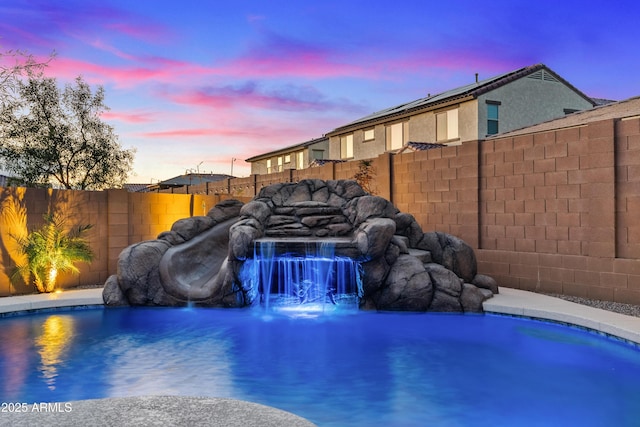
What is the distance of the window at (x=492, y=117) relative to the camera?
850 inches

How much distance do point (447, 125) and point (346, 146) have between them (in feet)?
24.4

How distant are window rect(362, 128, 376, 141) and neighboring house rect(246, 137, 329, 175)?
6.52m

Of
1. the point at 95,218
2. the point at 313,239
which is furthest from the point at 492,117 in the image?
the point at 95,218

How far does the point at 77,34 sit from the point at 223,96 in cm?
695

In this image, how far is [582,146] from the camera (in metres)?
10.5

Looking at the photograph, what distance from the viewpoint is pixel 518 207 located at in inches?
468

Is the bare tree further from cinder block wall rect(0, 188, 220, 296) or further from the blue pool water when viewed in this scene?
the blue pool water

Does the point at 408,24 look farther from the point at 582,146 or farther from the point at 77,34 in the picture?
the point at 77,34

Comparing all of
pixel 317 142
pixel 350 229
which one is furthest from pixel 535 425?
pixel 317 142

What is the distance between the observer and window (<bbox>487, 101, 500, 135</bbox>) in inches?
850

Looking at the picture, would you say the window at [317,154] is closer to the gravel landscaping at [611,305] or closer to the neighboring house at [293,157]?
the neighboring house at [293,157]

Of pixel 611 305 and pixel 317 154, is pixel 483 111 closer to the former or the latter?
pixel 611 305

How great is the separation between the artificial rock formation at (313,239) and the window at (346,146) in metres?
14.7

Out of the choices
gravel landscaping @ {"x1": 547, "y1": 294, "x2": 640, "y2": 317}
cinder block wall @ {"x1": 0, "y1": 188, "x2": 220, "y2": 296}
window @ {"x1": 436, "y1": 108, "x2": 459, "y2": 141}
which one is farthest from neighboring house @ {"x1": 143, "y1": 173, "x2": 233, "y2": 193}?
gravel landscaping @ {"x1": 547, "y1": 294, "x2": 640, "y2": 317}
